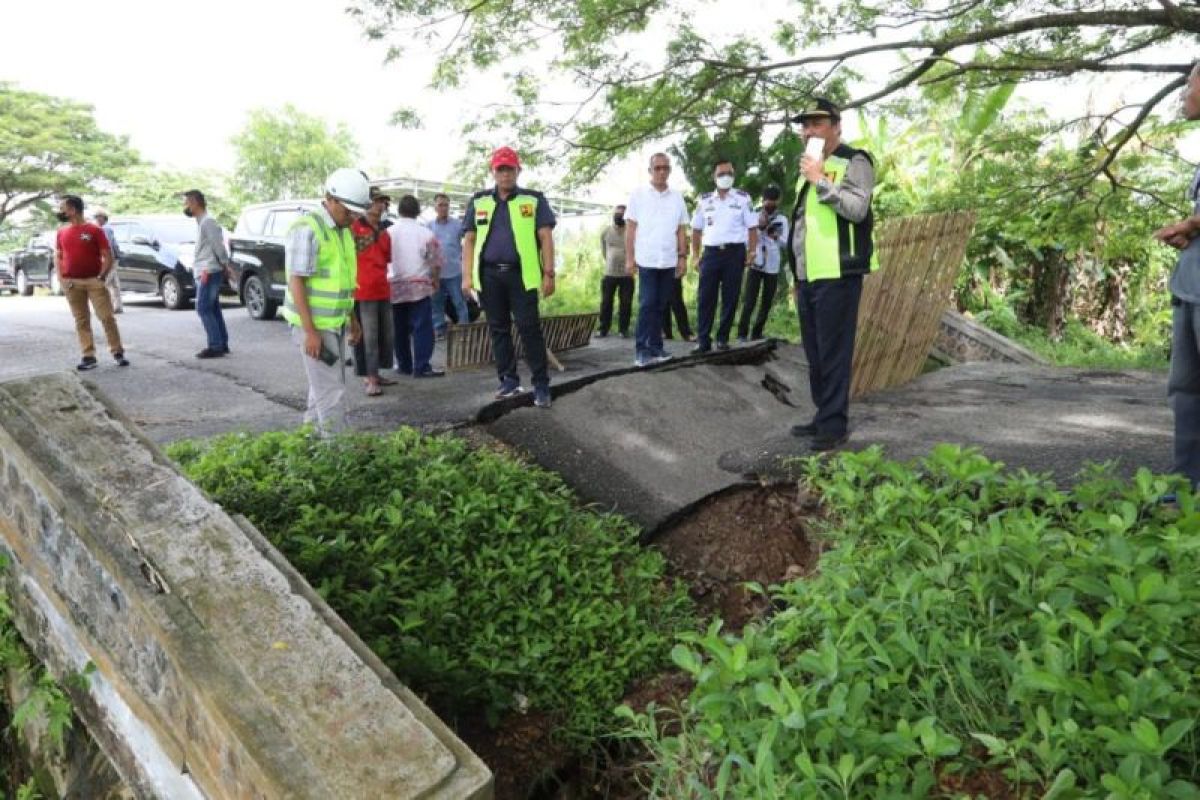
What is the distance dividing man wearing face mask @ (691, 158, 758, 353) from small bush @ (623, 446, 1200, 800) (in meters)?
5.17

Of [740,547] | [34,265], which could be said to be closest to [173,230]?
[34,265]

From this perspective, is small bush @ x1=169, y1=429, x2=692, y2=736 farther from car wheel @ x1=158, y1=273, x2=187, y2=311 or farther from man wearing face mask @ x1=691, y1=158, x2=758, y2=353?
car wheel @ x1=158, y1=273, x2=187, y2=311

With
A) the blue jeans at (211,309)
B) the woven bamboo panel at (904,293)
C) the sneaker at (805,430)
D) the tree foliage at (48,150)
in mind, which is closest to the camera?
the sneaker at (805,430)

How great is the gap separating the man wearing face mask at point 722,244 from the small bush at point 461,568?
3765 mm

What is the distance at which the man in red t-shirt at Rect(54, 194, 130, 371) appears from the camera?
26.1 ft

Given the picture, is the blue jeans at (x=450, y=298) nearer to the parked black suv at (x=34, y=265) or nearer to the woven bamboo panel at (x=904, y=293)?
the woven bamboo panel at (x=904, y=293)

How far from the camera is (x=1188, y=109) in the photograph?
3.36 meters

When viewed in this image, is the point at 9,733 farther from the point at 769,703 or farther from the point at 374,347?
the point at 374,347

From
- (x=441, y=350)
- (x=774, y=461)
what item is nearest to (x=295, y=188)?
(x=441, y=350)

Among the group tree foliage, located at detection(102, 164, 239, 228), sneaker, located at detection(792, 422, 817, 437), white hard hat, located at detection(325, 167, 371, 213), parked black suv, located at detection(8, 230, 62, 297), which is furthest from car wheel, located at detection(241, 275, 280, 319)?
tree foliage, located at detection(102, 164, 239, 228)

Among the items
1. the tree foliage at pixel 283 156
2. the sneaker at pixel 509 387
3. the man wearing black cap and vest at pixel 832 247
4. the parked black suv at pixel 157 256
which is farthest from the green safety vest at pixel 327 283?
the tree foliage at pixel 283 156

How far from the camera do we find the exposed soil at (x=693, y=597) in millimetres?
3186

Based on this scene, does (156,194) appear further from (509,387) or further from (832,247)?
(832,247)

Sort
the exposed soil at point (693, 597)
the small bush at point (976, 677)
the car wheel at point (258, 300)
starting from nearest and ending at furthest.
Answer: the small bush at point (976, 677)
the exposed soil at point (693, 597)
the car wheel at point (258, 300)
